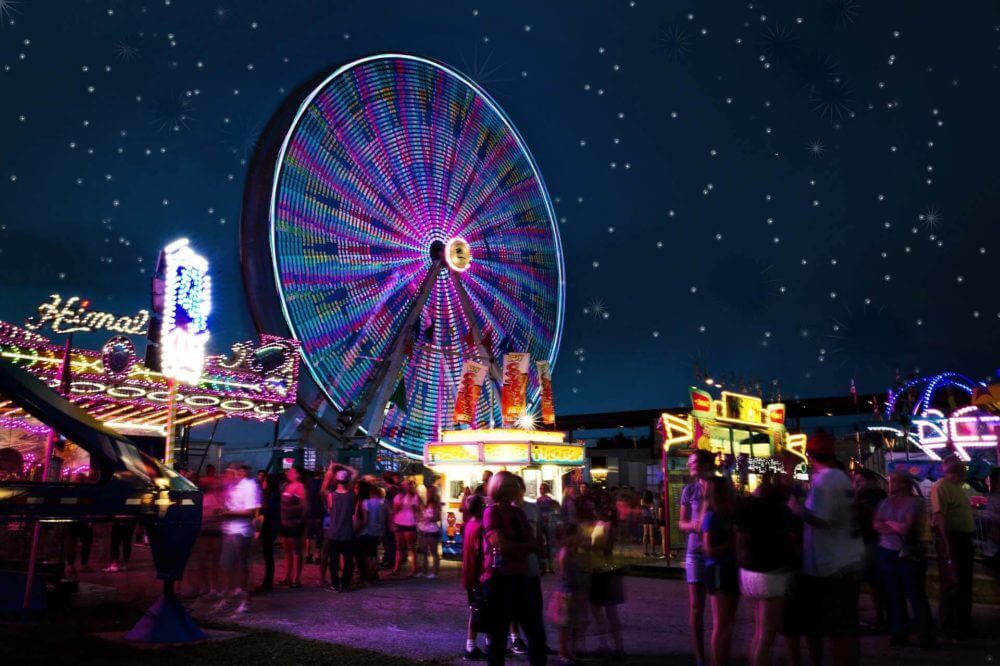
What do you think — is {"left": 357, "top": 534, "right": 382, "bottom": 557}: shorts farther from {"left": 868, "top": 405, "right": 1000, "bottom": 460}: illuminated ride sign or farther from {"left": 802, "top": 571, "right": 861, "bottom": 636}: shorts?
{"left": 868, "top": 405, "right": 1000, "bottom": 460}: illuminated ride sign

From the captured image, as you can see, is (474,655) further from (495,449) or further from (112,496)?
(495,449)

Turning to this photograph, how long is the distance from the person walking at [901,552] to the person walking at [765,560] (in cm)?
263

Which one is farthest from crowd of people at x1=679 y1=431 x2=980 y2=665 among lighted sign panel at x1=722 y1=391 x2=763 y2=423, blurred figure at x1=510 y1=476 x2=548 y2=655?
lighted sign panel at x1=722 y1=391 x2=763 y2=423

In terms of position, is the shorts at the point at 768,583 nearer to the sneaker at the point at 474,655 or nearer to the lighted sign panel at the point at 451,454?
the sneaker at the point at 474,655

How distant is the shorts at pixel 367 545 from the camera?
1071 cm

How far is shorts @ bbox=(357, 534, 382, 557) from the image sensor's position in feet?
35.1

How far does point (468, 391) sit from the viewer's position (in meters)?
21.3

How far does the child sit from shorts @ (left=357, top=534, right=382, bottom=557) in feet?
17.3

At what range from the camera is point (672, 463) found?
16031mm

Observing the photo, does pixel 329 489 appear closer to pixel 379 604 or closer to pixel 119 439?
pixel 379 604

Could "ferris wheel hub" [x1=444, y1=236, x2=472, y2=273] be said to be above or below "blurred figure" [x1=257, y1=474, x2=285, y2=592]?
above

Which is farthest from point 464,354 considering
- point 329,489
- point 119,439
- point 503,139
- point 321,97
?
point 119,439

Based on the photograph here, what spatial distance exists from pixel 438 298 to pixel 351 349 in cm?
418

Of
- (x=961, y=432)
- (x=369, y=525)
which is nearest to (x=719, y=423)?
(x=369, y=525)
